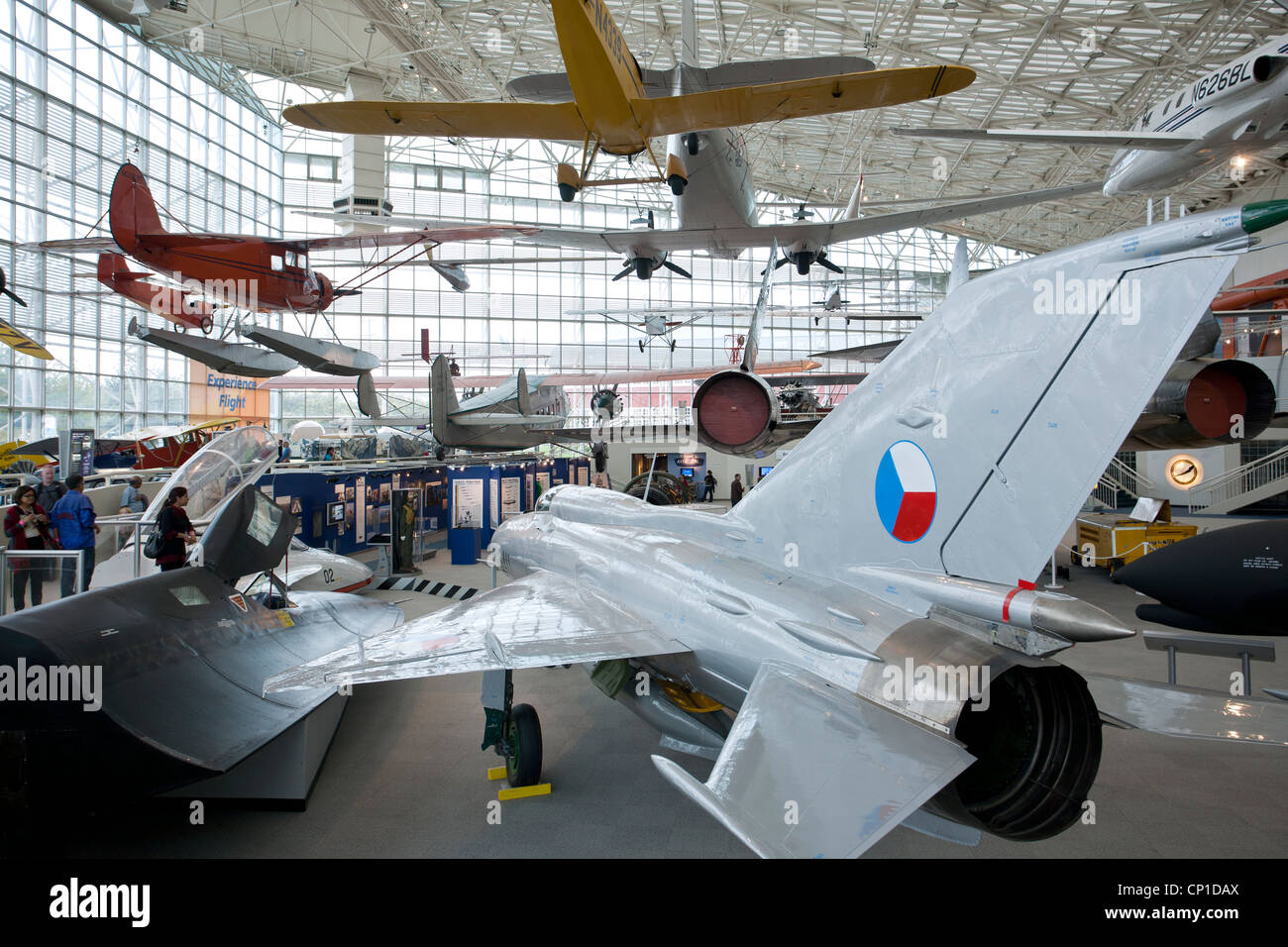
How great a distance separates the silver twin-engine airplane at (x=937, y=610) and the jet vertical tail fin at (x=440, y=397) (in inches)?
411

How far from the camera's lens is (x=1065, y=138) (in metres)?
8.72

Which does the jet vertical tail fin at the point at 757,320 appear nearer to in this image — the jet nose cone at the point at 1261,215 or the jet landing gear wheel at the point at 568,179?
the jet landing gear wheel at the point at 568,179

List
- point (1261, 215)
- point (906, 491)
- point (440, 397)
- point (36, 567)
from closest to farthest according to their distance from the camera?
point (1261, 215) → point (906, 491) → point (36, 567) → point (440, 397)

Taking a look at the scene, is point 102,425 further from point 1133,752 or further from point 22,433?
point 1133,752

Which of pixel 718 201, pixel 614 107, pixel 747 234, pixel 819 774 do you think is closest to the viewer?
pixel 819 774

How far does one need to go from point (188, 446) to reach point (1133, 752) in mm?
21421

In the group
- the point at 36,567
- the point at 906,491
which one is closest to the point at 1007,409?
the point at 906,491

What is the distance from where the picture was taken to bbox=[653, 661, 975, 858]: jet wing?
1.95 meters

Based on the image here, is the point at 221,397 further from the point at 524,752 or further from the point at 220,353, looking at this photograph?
the point at 524,752

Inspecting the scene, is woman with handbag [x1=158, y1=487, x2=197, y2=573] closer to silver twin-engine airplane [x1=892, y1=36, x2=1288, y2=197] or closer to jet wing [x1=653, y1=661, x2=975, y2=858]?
jet wing [x1=653, y1=661, x2=975, y2=858]

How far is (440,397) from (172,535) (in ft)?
26.6

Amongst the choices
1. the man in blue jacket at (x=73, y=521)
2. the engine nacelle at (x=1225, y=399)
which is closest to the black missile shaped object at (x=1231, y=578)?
the engine nacelle at (x=1225, y=399)

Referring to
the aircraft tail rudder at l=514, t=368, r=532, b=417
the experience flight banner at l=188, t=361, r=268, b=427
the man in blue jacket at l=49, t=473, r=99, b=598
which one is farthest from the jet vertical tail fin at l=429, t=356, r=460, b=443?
the experience flight banner at l=188, t=361, r=268, b=427
